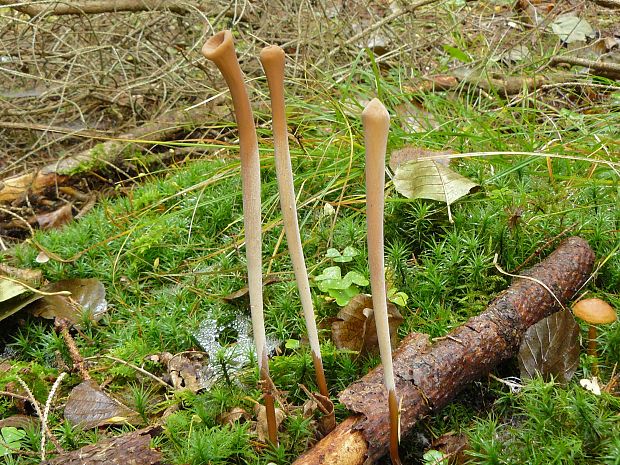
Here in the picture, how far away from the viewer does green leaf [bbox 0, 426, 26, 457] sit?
1937 mm

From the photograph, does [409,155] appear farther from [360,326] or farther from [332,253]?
[360,326]

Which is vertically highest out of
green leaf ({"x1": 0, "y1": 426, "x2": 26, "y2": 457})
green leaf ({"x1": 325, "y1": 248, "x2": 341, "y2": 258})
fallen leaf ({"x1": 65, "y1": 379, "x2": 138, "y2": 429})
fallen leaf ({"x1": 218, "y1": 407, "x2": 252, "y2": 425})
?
green leaf ({"x1": 325, "y1": 248, "x2": 341, "y2": 258})

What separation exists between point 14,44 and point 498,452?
4.74 metres

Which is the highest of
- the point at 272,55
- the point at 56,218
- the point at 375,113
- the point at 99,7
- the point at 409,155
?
the point at 272,55

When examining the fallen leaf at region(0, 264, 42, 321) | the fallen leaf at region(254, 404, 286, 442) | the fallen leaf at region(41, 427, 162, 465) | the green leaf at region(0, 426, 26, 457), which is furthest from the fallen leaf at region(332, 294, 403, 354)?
the fallen leaf at region(0, 264, 42, 321)

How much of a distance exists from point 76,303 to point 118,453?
118 centimetres

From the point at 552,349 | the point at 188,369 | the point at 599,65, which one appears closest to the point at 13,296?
the point at 188,369

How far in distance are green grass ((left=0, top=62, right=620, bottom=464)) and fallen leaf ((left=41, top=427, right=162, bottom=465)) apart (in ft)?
0.43

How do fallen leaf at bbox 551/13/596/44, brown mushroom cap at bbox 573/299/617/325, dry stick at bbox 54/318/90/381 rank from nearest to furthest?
brown mushroom cap at bbox 573/299/617/325, dry stick at bbox 54/318/90/381, fallen leaf at bbox 551/13/596/44

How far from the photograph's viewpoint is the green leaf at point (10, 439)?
194 cm

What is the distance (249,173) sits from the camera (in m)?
1.53

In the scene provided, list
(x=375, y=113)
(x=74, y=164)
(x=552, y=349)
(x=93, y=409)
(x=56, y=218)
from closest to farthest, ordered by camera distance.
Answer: (x=375, y=113)
(x=552, y=349)
(x=93, y=409)
(x=56, y=218)
(x=74, y=164)

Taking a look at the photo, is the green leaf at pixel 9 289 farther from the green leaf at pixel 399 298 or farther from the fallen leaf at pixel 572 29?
the fallen leaf at pixel 572 29

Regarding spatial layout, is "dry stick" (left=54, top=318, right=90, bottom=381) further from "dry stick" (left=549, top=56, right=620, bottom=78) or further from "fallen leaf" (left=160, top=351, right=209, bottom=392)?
"dry stick" (left=549, top=56, right=620, bottom=78)
